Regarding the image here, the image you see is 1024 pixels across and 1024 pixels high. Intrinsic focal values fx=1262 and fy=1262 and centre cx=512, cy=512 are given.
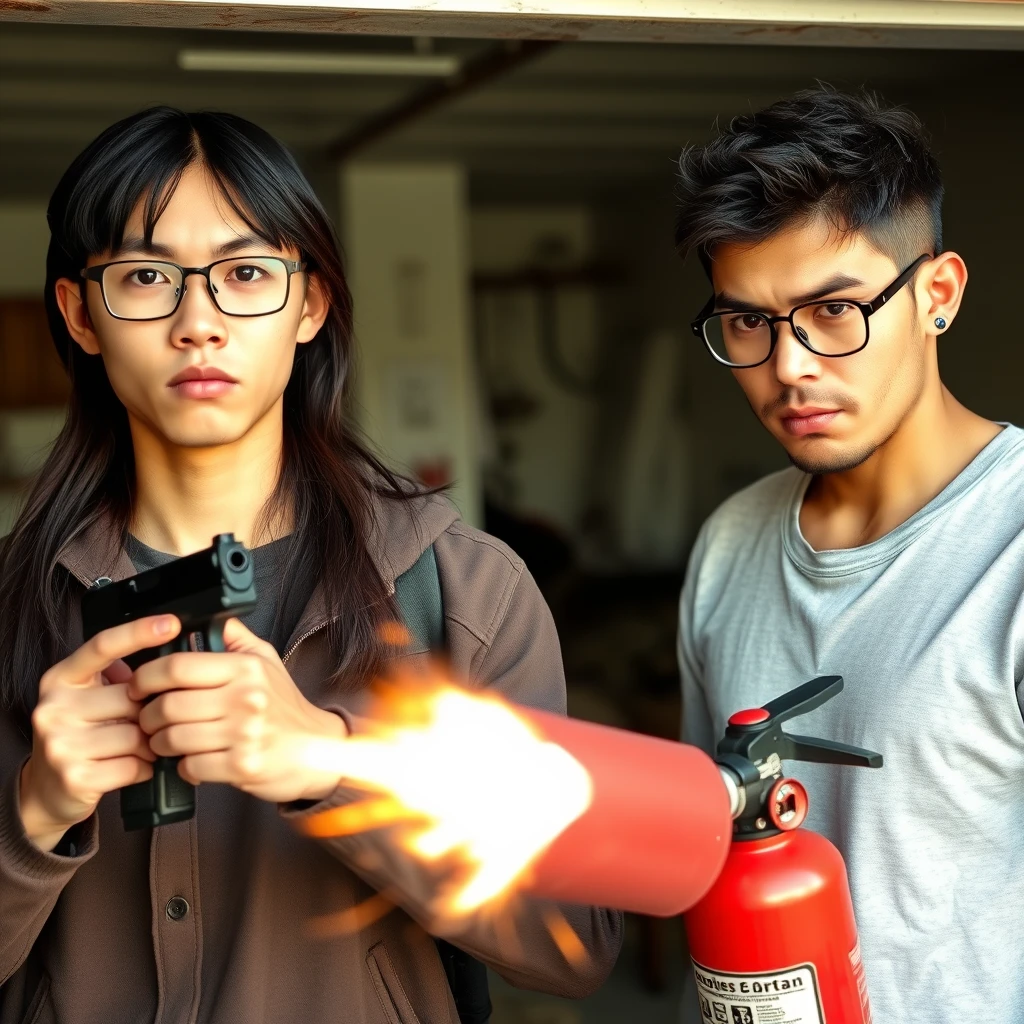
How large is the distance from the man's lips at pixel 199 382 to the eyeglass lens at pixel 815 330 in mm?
673

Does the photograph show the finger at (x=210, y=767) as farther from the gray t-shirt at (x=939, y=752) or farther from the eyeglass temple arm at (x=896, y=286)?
the eyeglass temple arm at (x=896, y=286)

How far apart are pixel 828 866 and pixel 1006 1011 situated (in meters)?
0.39

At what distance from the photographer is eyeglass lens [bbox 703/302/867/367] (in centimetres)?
165

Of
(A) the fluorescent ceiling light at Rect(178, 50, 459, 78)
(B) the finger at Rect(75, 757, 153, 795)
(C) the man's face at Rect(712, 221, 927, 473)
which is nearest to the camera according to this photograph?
(B) the finger at Rect(75, 757, 153, 795)

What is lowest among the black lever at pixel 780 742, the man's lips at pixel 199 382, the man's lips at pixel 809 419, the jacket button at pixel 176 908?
the jacket button at pixel 176 908

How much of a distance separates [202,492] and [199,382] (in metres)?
0.19

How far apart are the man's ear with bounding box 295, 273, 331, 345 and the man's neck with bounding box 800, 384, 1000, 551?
797 mm

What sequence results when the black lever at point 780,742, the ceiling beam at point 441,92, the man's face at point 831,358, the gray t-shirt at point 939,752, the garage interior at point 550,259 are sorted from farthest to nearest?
the garage interior at point 550,259 → the ceiling beam at point 441,92 → the man's face at point 831,358 → the gray t-shirt at point 939,752 → the black lever at point 780,742

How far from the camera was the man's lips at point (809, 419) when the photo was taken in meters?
Answer: 1.68

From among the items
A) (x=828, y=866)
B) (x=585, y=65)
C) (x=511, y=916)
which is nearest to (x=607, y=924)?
(x=511, y=916)

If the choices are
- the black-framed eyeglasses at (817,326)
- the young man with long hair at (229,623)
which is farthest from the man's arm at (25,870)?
the black-framed eyeglasses at (817,326)

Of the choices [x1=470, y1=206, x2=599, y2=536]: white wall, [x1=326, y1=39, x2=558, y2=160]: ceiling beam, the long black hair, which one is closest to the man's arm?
the long black hair

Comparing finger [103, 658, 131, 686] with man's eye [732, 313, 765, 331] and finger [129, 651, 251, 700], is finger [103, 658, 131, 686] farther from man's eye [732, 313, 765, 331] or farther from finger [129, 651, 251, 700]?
man's eye [732, 313, 765, 331]

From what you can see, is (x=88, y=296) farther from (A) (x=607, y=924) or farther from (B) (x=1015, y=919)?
(B) (x=1015, y=919)
